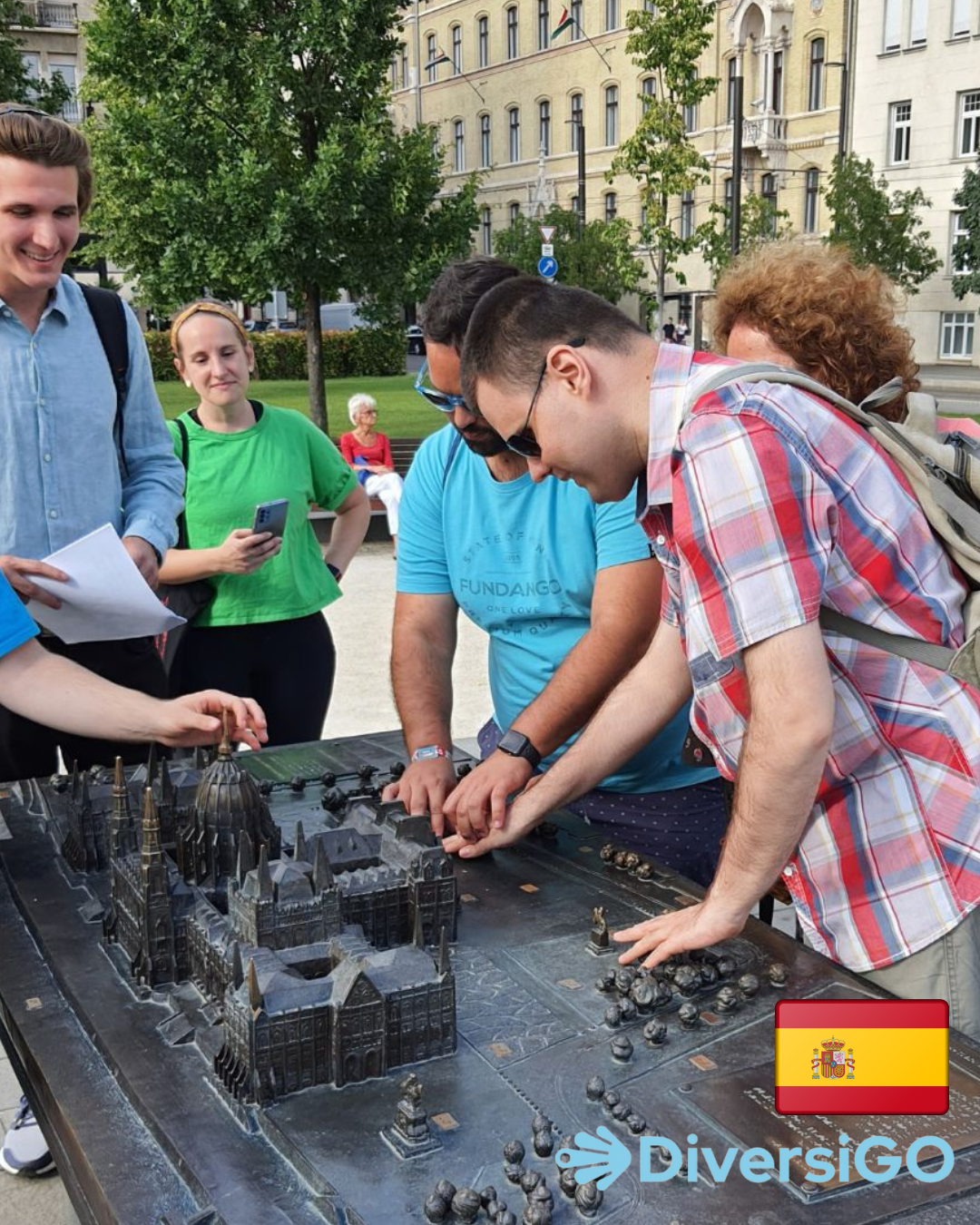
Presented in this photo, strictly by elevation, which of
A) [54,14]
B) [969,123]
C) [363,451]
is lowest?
[363,451]

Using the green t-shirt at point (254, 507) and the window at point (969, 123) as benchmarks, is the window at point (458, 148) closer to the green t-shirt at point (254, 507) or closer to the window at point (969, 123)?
the window at point (969, 123)

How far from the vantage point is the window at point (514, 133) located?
58.9 metres

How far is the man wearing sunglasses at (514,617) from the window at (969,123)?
136 ft

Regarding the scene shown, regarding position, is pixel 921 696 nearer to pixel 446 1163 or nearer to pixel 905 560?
pixel 905 560

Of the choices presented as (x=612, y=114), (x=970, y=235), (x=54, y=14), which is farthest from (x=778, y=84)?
(x=54, y=14)

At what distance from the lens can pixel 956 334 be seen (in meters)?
41.9

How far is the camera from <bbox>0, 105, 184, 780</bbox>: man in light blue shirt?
3717mm

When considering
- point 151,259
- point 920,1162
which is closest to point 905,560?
point 920,1162

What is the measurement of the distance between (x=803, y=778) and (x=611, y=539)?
1.31 meters

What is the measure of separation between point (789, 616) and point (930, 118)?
4376cm

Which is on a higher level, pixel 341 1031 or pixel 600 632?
pixel 600 632

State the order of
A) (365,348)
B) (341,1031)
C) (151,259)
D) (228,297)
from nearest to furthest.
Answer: (341,1031)
(151,259)
(228,297)
(365,348)

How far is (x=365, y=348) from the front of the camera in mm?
35875

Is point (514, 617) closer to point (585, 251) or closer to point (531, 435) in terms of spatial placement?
point (531, 435)
